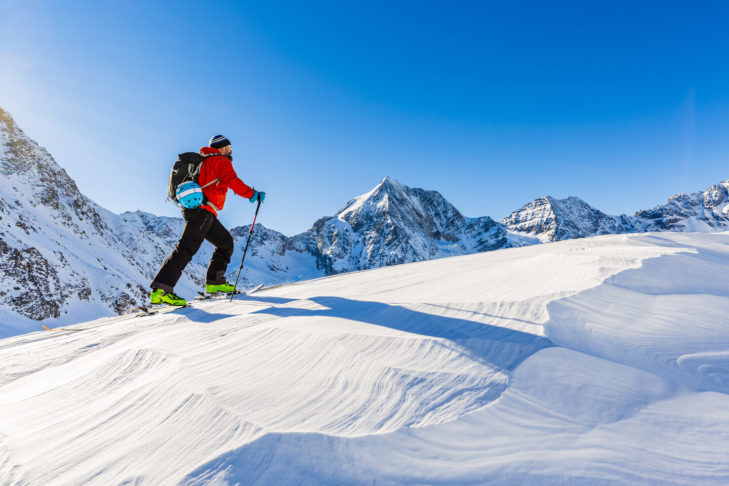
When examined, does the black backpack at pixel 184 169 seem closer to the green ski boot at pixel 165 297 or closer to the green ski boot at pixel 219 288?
the green ski boot at pixel 165 297

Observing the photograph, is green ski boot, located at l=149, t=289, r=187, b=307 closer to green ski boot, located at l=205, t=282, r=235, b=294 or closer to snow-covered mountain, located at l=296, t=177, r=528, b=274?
green ski boot, located at l=205, t=282, r=235, b=294

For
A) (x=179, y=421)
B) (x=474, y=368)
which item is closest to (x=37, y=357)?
(x=179, y=421)

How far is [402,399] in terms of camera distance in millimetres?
1391

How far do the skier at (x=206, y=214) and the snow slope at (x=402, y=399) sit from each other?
188 centimetres

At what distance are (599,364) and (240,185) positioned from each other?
15.5ft

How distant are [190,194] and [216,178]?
1.45 feet

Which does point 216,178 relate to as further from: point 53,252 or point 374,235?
point 374,235

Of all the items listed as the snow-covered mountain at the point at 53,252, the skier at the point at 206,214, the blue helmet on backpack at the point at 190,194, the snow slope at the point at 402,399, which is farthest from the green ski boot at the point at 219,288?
the snow-covered mountain at the point at 53,252

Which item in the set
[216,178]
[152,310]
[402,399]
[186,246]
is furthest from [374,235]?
[402,399]

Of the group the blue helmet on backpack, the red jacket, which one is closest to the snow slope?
the blue helmet on backpack

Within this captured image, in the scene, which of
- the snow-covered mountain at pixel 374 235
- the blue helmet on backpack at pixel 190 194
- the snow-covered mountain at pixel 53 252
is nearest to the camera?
the blue helmet on backpack at pixel 190 194

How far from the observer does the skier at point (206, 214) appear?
4559mm

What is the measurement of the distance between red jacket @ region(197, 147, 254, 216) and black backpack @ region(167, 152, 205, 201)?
0.23 feet

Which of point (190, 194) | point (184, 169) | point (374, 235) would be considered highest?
point (374, 235)
